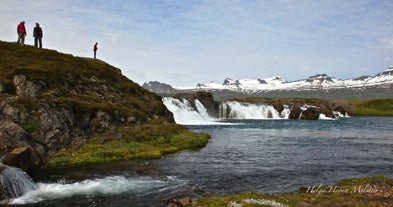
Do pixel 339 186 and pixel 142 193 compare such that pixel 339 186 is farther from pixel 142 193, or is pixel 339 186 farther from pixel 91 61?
pixel 91 61

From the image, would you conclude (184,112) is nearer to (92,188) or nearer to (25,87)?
(25,87)

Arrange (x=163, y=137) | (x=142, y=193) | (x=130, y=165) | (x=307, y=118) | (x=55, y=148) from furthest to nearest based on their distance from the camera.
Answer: (x=307, y=118) → (x=163, y=137) → (x=55, y=148) → (x=130, y=165) → (x=142, y=193)

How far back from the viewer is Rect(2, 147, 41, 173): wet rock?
1079 inches

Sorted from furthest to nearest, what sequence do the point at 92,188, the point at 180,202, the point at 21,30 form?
1. the point at 21,30
2. the point at 92,188
3. the point at 180,202

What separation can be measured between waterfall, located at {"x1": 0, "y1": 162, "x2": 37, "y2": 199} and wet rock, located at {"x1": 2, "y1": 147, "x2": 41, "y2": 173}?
1192mm

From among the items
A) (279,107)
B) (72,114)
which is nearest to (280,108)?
(279,107)

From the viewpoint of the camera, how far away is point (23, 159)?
95.3ft

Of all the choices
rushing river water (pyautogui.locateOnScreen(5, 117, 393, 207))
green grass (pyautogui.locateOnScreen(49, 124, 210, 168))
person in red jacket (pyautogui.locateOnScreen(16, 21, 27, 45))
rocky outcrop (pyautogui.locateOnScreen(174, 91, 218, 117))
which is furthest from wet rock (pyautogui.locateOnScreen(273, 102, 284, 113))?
person in red jacket (pyautogui.locateOnScreen(16, 21, 27, 45))

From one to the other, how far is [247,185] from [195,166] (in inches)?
328

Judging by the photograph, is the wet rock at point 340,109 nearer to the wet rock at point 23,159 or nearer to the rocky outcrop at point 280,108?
the rocky outcrop at point 280,108

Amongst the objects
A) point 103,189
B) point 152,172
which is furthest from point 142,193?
point 152,172

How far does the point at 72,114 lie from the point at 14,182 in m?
18.5

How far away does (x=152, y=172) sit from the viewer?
102 ft

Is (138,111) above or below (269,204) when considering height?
above
